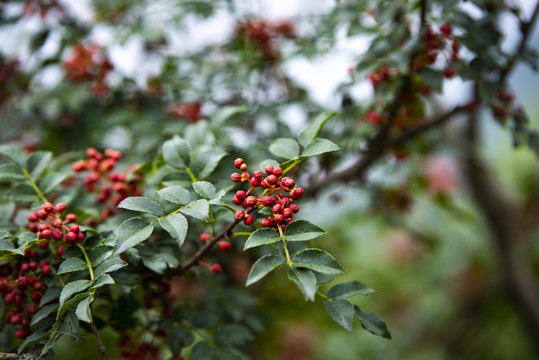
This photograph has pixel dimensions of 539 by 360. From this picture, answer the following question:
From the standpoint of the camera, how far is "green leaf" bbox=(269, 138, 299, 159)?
28.1 inches

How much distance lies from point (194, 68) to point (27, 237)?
0.94 meters

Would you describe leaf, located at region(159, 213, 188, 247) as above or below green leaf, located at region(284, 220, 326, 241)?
above

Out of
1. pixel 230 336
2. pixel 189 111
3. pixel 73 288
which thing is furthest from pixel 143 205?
pixel 189 111

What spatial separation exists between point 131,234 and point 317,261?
27 cm

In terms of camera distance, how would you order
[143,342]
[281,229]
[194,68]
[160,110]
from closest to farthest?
[281,229], [143,342], [160,110], [194,68]

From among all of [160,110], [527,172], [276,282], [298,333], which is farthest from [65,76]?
[527,172]

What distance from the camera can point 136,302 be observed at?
810 millimetres

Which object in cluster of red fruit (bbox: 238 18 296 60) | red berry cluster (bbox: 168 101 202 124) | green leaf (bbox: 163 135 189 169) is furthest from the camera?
cluster of red fruit (bbox: 238 18 296 60)

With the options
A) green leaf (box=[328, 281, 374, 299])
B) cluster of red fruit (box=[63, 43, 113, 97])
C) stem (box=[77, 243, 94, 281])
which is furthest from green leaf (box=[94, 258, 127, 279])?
cluster of red fruit (box=[63, 43, 113, 97])

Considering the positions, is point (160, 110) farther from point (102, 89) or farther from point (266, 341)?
point (266, 341)

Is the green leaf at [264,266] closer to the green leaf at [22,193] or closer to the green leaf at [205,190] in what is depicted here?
the green leaf at [205,190]

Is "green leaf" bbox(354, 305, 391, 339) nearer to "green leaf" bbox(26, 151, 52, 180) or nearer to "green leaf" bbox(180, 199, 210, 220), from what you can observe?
"green leaf" bbox(180, 199, 210, 220)

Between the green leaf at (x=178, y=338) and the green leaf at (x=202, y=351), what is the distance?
0.05 ft

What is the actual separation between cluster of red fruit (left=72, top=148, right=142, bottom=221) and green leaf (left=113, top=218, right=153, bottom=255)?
249 millimetres
